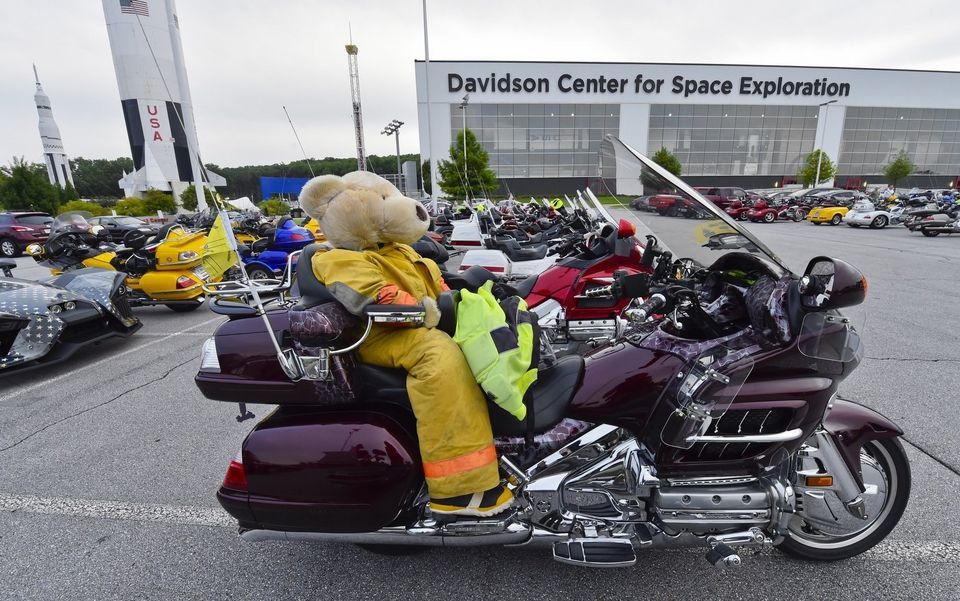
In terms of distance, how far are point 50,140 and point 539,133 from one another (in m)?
50.2

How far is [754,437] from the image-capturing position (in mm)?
1710

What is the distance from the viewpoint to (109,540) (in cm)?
233

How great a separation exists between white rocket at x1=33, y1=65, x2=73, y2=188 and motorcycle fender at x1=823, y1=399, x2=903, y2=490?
61069mm

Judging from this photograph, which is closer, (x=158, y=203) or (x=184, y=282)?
(x=184, y=282)

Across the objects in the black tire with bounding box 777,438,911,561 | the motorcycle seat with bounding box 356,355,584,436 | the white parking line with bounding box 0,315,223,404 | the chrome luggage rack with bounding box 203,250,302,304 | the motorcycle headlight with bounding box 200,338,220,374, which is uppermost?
the chrome luggage rack with bounding box 203,250,302,304

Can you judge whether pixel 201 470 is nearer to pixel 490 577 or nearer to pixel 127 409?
pixel 127 409

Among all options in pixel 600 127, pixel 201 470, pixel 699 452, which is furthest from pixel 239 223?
pixel 600 127

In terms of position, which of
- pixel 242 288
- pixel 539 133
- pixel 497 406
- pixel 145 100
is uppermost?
pixel 145 100

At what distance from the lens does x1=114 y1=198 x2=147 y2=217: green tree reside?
34312mm

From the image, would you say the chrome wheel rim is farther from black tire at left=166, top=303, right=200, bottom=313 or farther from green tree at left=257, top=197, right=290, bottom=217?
green tree at left=257, top=197, right=290, bottom=217

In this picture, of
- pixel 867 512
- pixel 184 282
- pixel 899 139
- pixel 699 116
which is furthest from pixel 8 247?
pixel 899 139

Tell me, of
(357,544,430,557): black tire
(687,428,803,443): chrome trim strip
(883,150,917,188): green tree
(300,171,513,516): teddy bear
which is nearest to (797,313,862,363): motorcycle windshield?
(687,428,803,443): chrome trim strip

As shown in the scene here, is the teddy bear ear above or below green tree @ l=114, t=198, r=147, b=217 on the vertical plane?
above

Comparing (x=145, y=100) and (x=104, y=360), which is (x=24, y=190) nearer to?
(x=145, y=100)
